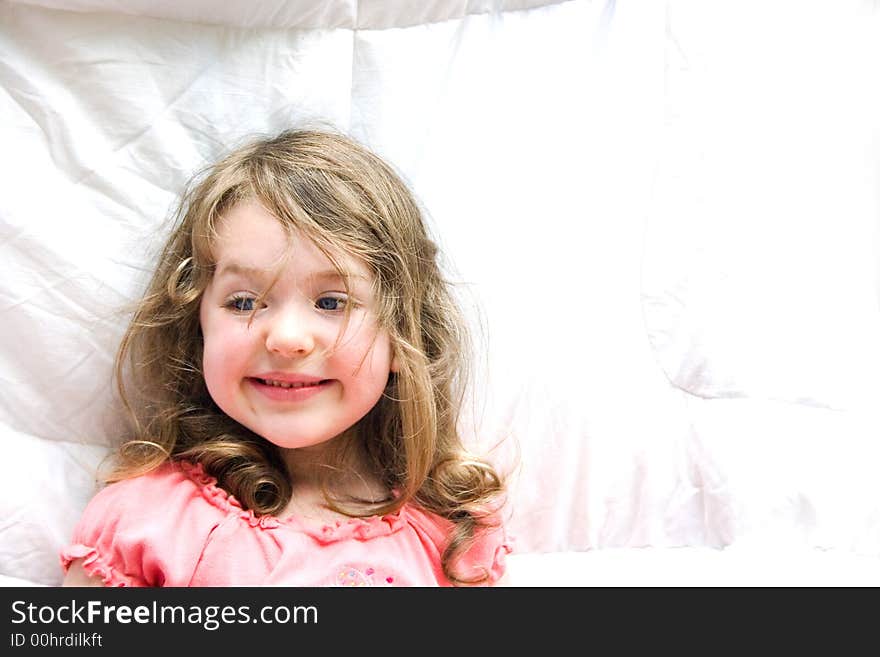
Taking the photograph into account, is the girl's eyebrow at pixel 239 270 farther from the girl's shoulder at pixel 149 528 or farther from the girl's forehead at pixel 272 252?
the girl's shoulder at pixel 149 528

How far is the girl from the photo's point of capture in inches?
39.4

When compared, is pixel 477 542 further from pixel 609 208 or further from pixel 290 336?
pixel 609 208

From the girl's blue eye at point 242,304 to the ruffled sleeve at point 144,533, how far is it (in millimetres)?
176

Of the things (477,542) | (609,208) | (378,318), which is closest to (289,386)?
(378,318)

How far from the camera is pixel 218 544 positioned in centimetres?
101

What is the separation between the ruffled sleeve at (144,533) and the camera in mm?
985

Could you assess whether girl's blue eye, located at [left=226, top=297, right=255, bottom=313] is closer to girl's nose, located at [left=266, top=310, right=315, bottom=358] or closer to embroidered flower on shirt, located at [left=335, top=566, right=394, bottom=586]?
girl's nose, located at [left=266, top=310, right=315, bottom=358]

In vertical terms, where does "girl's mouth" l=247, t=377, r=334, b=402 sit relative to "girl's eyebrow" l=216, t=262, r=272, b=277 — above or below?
below

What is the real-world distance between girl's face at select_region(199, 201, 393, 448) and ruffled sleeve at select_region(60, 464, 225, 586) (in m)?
0.09

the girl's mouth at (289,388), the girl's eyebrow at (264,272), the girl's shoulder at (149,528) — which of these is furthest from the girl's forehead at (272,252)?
the girl's shoulder at (149,528)

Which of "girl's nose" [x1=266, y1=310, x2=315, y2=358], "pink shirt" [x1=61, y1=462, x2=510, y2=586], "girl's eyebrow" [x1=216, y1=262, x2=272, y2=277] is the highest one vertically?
"girl's eyebrow" [x1=216, y1=262, x2=272, y2=277]

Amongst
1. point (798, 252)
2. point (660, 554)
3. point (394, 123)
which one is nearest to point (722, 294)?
point (798, 252)

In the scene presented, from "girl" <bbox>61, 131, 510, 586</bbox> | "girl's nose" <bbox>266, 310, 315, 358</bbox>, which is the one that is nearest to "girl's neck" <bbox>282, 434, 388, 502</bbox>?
"girl" <bbox>61, 131, 510, 586</bbox>

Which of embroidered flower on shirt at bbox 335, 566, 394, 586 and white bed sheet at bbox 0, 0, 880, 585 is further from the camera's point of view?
white bed sheet at bbox 0, 0, 880, 585
